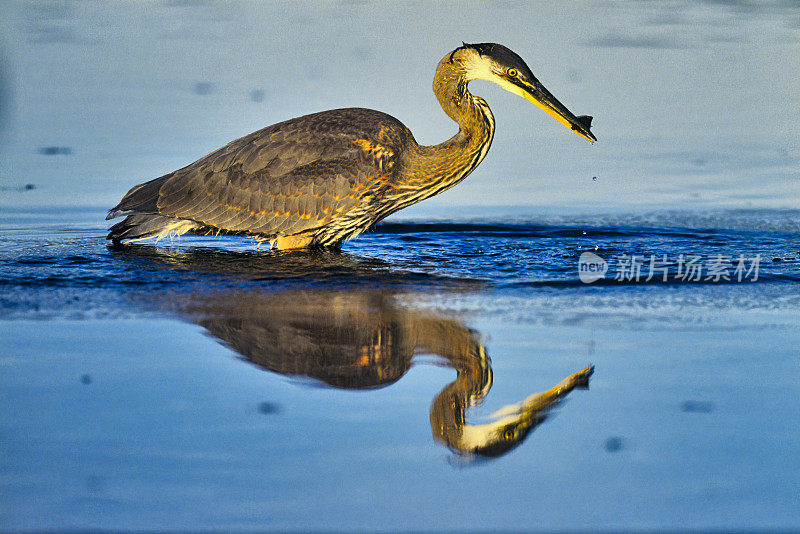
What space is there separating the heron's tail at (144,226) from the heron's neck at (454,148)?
186cm

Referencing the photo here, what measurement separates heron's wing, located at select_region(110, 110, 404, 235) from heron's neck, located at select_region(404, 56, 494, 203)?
29 cm

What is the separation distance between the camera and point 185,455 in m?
3.36

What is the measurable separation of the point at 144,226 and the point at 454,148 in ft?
8.51

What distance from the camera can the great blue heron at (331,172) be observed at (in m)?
7.52

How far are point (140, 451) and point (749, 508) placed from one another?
2021mm

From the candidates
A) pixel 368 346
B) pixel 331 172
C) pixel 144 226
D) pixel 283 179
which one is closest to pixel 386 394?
pixel 368 346

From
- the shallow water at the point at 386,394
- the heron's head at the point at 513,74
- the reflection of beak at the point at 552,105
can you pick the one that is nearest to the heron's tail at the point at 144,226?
the shallow water at the point at 386,394

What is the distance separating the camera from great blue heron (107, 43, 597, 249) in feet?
24.7

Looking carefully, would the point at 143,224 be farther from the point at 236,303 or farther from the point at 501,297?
the point at 501,297

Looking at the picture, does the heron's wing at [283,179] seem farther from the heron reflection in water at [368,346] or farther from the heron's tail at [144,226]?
the heron reflection in water at [368,346]

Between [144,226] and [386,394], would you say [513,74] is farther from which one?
[386,394]

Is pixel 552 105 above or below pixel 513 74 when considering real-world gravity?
below

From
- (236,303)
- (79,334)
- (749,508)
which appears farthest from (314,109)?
(749,508)

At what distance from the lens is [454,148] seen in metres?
7.72
